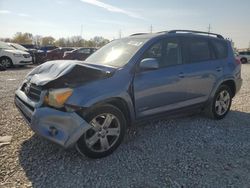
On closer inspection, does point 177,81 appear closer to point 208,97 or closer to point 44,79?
point 208,97

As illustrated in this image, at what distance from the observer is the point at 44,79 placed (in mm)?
3648

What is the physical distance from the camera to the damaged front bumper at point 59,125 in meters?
3.33

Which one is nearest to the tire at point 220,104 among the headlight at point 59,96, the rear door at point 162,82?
the rear door at point 162,82

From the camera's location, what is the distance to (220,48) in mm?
5672

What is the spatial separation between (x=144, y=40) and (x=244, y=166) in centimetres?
240

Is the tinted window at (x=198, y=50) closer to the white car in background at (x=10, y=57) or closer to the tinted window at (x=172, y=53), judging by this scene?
the tinted window at (x=172, y=53)

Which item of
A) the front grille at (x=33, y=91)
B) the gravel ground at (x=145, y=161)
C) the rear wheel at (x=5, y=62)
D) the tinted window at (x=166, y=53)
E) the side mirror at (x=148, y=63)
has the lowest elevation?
the gravel ground at (x=145, y=161)

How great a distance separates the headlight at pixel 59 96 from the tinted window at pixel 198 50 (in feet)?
8.28

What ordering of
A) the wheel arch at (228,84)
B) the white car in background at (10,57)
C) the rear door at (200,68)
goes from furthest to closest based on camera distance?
the white car in background at (10,57) → the wheel arch at (228,84) → the rear door at (200,68)

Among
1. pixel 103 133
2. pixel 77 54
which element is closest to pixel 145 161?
pixel 103 133

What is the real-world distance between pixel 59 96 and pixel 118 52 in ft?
4.98

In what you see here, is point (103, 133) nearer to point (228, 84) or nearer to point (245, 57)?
point (228, 84)

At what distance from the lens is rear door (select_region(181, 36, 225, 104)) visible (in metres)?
4.90

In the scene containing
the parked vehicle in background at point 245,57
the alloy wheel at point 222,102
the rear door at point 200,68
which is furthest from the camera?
the parked vehicle in background at point 245,57
